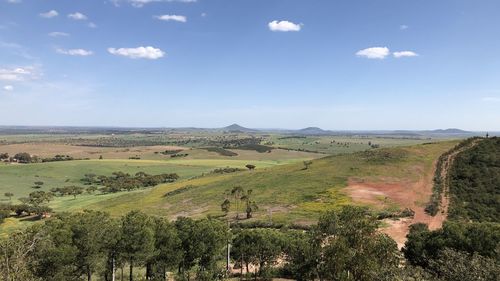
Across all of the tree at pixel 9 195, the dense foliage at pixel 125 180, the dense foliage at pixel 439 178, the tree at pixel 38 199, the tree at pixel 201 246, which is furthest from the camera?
the dense foliage at pixel 125 180

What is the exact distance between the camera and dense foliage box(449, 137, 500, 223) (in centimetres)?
6556

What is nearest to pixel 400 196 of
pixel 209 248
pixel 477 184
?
pixel 477 184

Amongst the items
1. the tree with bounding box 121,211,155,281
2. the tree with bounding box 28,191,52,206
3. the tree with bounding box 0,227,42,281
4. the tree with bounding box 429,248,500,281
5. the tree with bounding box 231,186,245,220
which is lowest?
the tree with bounding box 28,191,52,206

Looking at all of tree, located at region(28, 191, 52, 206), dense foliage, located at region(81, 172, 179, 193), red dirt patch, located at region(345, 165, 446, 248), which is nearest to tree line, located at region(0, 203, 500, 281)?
red dirt patch, located at region(345, 165, 446, 248)

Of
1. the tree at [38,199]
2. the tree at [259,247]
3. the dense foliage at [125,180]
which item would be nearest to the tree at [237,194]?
the tree at [259,247]

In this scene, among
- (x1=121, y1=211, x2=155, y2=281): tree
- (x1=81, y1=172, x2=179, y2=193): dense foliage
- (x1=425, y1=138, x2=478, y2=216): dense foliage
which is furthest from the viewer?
(x1=81, y1=172, x2=179, y2=193): dense foliage

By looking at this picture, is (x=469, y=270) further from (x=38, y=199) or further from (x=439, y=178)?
(x=38, y=199)

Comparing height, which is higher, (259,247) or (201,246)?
(201,246)

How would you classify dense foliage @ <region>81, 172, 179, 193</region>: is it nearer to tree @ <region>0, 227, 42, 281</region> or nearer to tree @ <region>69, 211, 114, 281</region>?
tree @ <region>69, 211, 114, 281</region>

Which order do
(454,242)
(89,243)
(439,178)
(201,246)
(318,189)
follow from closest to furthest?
(89,243) → (454,242) → (201,246) → (439,178) → (318,189)

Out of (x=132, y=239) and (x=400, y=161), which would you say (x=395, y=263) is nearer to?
(x=132, y=239)

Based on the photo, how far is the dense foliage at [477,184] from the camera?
→ 215 feet

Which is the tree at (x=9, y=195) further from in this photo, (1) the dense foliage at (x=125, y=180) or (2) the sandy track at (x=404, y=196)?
(2) the sandy track at (x=404, y=196)

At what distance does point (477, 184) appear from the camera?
252 ft
